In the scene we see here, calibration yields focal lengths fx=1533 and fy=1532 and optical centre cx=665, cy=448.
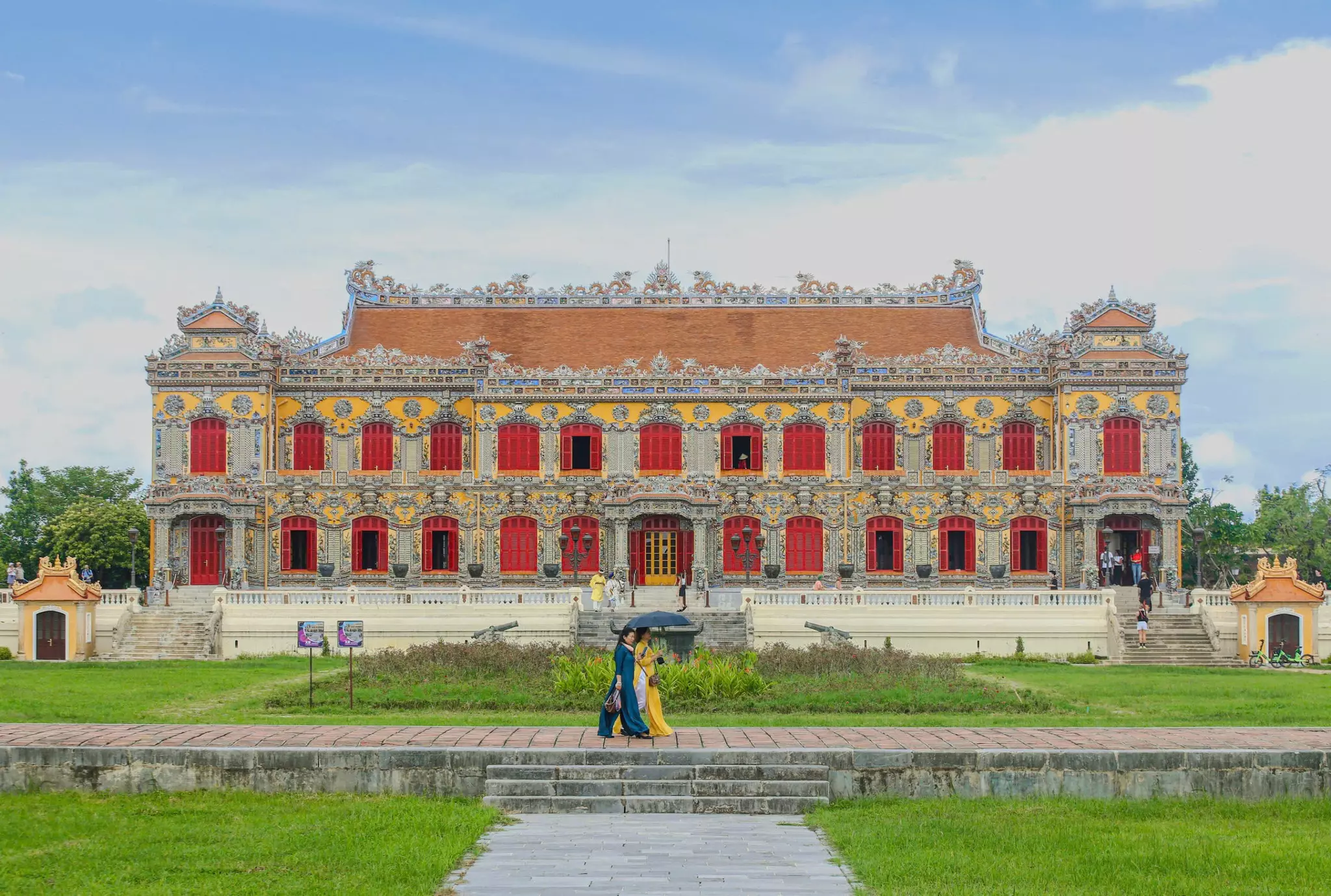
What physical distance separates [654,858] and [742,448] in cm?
3564

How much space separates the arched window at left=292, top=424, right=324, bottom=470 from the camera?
50.0 metres

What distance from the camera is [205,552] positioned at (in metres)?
48.4

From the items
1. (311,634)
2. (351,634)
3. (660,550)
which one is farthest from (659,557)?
(311,634)

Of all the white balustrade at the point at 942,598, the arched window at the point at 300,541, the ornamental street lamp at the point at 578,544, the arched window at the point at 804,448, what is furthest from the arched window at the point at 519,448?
the white balustrade at the point at 942,598

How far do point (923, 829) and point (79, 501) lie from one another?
5295cm

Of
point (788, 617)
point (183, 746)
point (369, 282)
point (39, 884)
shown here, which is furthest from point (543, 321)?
point (39, 884)

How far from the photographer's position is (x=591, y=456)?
162ft

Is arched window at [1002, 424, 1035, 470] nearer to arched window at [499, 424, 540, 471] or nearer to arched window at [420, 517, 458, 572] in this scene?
arched window at [499, 424, 540, 471]

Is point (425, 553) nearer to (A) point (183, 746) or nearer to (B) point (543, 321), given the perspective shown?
(B) point (543, 321)

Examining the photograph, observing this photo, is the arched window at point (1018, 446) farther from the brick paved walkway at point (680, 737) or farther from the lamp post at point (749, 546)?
the brick paved walkway at point (680, 737)

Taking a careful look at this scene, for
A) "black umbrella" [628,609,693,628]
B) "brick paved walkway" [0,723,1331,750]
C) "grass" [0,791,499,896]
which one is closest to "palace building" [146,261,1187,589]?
"black umbrella" [628,609,693,628]

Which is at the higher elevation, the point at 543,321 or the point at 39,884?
the point at 543,321

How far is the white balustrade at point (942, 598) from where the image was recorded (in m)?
39.3

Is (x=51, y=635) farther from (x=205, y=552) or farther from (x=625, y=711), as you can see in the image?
(x=625, y=711)
